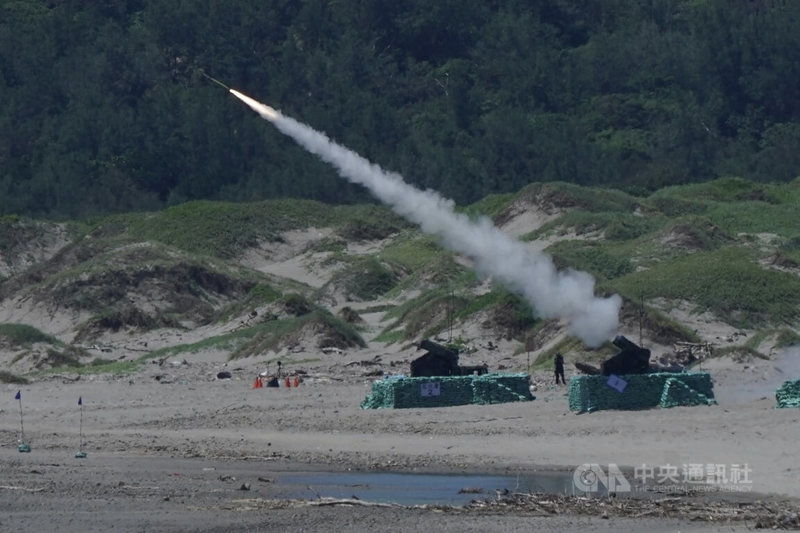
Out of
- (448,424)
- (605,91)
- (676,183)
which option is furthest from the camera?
(605,91)

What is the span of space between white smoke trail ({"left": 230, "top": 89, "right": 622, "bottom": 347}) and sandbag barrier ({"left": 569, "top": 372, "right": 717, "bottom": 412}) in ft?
30.4

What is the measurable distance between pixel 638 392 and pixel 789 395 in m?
3.05

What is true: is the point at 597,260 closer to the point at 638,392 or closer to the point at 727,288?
the point at 727,288

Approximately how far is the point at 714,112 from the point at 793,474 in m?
92.6

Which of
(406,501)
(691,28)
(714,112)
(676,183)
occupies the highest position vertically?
(691,28)

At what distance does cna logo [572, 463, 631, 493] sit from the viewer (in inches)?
1094

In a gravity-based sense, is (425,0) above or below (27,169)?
above

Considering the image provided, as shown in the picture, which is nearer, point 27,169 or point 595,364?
point 595,364

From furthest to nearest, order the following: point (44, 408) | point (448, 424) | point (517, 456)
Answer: point (44, 408)
point (448, 424)
point (517, 456)

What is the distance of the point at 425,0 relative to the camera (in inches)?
5320

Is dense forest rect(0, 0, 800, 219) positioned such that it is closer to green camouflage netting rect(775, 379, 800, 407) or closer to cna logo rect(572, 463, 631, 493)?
green camouflage netting rect(775, 379, 800, 407)

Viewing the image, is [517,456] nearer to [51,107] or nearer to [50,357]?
[50,357]

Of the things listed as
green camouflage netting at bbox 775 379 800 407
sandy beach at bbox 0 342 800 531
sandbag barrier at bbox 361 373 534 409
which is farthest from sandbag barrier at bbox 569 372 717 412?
sandbag barrier at bbox 361 373 534 409

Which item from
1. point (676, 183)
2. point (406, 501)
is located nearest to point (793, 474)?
point (406, 501)
